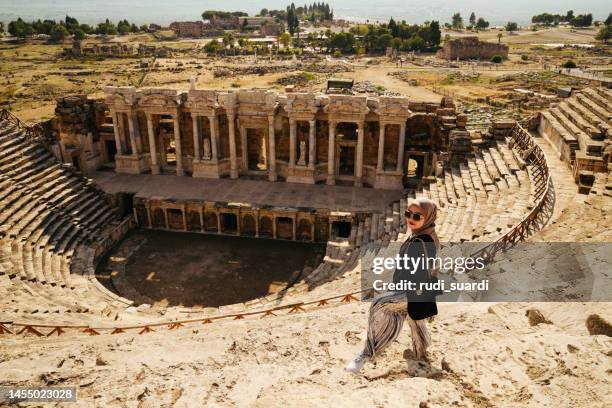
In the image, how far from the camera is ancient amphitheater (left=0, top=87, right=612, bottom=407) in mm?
7422

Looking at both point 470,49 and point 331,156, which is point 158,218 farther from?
point 470,49

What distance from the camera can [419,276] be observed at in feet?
23.5

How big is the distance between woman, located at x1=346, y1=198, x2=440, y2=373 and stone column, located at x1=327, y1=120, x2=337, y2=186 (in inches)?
822

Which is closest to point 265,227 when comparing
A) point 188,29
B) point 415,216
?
point 415,216

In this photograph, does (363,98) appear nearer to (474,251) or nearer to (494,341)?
(474,251)

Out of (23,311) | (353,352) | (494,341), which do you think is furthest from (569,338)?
(23,311)

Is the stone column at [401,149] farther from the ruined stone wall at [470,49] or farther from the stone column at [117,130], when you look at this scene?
the ruined stone wall at [470,49]

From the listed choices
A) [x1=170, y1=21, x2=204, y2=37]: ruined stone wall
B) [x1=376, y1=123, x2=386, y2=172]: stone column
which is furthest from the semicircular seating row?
[x1=170, y1=21, x2=204, y2=37]: ruined stone wall

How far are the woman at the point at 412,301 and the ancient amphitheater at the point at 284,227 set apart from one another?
0.45m

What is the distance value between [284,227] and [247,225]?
6.63 ft

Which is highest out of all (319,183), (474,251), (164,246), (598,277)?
(598,277)

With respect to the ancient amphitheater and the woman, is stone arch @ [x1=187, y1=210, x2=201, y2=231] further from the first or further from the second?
the woman

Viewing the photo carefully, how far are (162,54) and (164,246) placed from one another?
314 ft

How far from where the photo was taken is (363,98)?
27016mm
